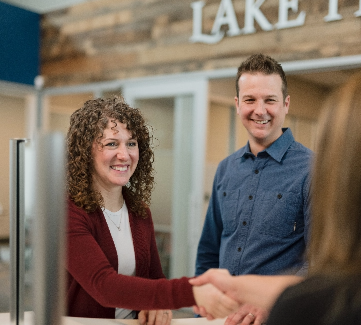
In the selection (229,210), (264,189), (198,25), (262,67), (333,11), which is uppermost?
(198,25)

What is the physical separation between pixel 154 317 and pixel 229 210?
31.6 inches

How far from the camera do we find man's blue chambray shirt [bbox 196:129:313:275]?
1.97 m

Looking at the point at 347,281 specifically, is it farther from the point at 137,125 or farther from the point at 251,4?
the point at 251,4

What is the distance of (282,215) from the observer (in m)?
2.00

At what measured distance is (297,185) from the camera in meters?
2.00

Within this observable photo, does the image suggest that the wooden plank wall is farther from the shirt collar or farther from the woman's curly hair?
the woman's curly hair

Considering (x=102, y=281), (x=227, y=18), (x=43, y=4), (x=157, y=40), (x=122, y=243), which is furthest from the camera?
(x=43, y=4)

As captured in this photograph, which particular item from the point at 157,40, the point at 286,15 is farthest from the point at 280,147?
the point at 157,40

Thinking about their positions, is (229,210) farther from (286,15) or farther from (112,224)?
(286,15)

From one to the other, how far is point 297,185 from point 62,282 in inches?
55.5

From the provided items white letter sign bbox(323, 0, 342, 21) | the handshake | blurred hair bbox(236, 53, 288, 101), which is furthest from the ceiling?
the handshake

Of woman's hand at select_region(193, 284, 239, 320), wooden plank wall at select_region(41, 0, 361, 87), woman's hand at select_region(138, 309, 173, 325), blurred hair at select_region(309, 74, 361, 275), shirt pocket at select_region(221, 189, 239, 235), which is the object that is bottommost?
woman's hand at select_region(138, 309, 173, 325)

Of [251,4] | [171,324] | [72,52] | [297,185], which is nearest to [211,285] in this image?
[171,324]

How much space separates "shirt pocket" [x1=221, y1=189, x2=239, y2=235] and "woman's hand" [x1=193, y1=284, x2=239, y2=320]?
843mm
